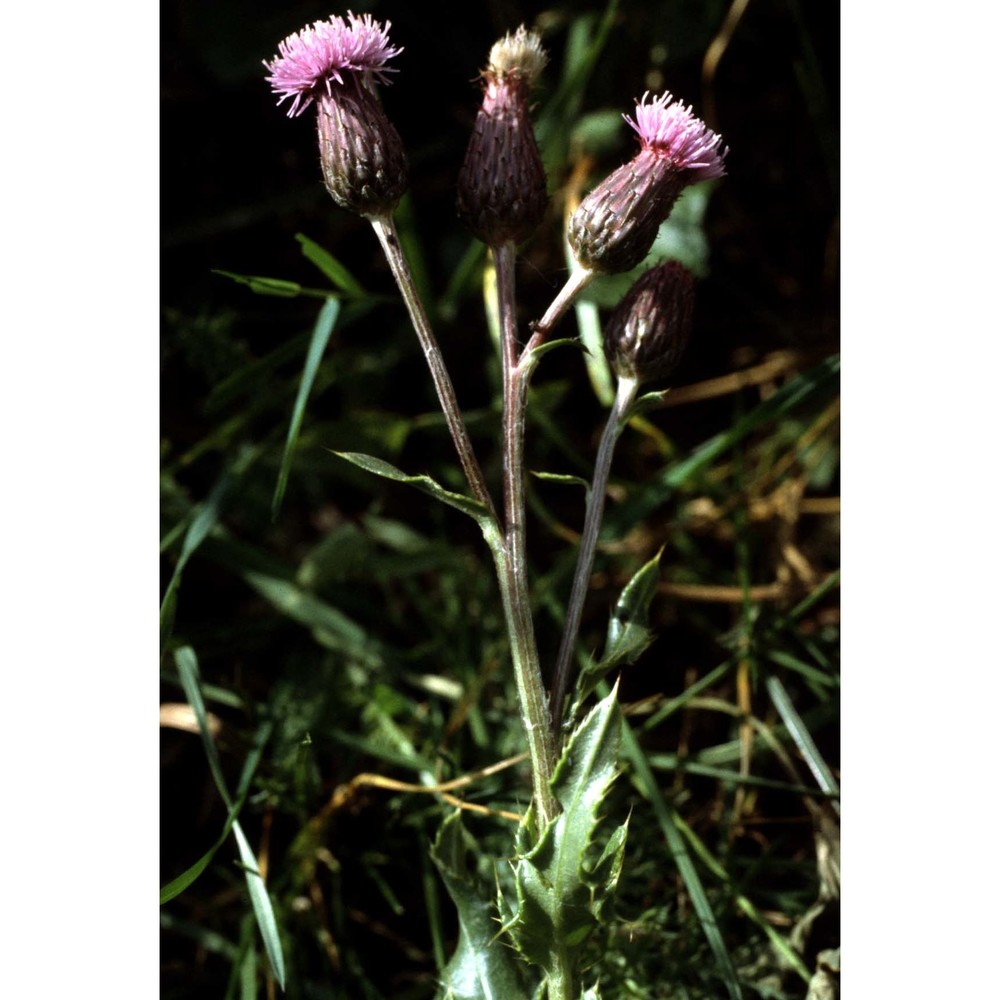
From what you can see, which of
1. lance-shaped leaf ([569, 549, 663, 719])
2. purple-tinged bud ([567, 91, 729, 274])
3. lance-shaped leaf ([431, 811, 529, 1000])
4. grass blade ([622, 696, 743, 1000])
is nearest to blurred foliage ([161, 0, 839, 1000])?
grass blade ([622, 696, 743, 1000])

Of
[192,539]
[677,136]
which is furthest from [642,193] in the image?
[192,539]

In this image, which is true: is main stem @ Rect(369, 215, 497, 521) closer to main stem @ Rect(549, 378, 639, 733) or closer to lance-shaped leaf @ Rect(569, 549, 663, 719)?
main stem @ Rect(549, 378, 639, 733)

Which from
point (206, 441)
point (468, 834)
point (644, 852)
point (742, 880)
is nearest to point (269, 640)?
point (206, 441)

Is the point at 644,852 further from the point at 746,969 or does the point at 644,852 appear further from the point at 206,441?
the point at 206,441

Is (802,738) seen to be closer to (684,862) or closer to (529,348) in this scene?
(684,862)

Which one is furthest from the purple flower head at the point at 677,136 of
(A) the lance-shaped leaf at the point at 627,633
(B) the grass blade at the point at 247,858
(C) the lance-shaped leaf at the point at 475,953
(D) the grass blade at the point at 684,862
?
(B) the grass blade at the point at 247,858
